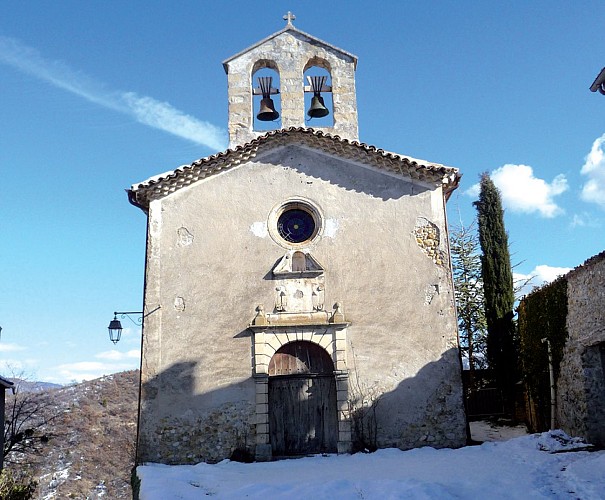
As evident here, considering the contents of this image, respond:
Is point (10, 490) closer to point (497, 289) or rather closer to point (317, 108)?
point (317, 108)

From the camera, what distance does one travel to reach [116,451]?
94.2ft

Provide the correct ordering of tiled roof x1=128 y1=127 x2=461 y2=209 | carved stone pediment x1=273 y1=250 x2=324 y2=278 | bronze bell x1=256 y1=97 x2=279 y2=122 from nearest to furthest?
carved stone pediment x1=273 y1=250 x2=324 y2=278 → tiled roof x1=128 y1=127 x2=461 y2=209 → bronze bell x1=256 y1=97 x2=279 y2=122

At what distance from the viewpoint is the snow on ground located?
7480 millimetres

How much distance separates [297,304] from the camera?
466 inches

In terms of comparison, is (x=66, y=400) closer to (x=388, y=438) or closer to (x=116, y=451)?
(x=116, y=451)

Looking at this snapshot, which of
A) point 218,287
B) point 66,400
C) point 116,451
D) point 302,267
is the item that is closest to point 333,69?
point 302,267

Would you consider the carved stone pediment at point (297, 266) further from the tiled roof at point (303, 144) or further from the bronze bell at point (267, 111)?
the bronze bell at point (267, 111)

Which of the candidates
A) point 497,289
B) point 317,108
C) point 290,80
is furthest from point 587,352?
point 290,80

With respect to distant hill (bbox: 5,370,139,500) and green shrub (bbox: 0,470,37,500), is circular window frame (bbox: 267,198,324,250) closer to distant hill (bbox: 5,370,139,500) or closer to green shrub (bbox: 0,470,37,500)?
green shrub (bbox: 0,470,37,500)

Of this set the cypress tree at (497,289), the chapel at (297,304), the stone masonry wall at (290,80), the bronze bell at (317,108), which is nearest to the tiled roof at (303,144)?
the chapel at (297,304)

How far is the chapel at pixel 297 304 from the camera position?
11312 millimetres

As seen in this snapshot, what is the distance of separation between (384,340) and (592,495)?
4992 millimetres

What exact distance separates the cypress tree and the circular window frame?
6779mm

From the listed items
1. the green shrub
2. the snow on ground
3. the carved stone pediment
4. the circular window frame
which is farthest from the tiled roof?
the green shrub
